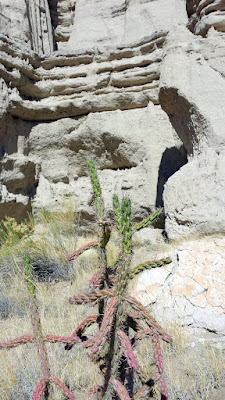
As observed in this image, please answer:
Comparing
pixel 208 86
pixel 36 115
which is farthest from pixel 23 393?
pixel 36 115

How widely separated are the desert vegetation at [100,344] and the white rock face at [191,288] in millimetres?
192

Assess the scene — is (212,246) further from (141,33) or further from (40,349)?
(141,33)

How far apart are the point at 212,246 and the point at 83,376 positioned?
75.0 inches

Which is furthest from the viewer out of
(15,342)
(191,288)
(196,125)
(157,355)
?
(196,125)

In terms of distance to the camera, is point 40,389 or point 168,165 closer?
point 40,389

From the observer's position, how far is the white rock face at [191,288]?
2.90 metres

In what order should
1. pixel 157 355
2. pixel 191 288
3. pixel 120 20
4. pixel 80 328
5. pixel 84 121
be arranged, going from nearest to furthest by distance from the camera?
1. pixel 157 355
2. pixel 80 328
3. pixel 191 288
4. pixel 84 121
5. pixel 120 20

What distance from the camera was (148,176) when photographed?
21.9ft

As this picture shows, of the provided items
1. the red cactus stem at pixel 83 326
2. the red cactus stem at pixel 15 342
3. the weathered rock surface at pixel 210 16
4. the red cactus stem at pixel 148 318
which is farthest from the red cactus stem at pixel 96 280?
the weathered rock surface at pixel 210 16

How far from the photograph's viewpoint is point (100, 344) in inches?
56.4

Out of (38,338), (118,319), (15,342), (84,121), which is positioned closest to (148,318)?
(118,319)

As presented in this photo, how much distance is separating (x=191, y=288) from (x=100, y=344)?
191 cm

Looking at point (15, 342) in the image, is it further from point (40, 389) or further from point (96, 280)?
point (96, 280)

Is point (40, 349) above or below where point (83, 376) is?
above
